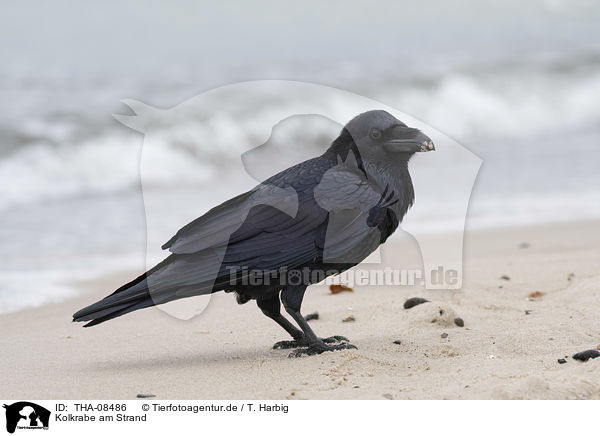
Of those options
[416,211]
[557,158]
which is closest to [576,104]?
[557,158]

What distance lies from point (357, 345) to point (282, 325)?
44cm

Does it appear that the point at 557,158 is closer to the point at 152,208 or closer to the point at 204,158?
the point at 204,158

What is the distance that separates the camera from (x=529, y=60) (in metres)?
21.5

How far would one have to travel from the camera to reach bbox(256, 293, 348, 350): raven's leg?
174 inches

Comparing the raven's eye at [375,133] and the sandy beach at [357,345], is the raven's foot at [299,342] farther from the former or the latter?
the raven's eye at [375,133]

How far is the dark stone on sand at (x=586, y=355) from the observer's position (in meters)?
3.85

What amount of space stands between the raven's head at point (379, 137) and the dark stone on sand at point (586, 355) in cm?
134

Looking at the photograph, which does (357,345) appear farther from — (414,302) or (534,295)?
(534,295)

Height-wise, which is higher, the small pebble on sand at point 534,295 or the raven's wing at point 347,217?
the raven's wing at point 347,217

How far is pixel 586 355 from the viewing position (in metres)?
3.86

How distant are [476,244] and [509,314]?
263 cm
